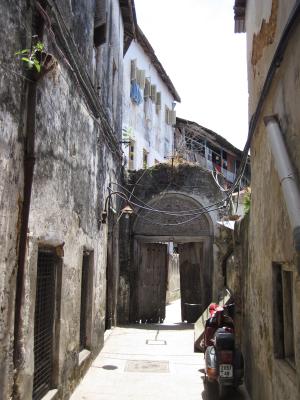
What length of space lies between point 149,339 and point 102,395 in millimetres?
4847

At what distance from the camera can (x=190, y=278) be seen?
1645cm

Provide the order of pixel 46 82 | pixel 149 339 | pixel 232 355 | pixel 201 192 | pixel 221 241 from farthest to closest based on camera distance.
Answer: pixel 201 192 < pixel 149 339 < pixel 221 241 < pixel 232 355 < pixel 46 82

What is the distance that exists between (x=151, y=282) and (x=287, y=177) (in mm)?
11949

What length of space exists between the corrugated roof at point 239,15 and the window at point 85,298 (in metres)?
4.97

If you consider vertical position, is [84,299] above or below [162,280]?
below

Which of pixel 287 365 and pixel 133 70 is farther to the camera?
pixel 133 70

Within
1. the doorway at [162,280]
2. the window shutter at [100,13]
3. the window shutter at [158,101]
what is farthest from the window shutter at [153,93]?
the window shutter at [100,13]

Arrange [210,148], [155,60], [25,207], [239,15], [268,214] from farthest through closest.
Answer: [210,148] → [155,60] → [239,15] → [268,214] → [25,207]

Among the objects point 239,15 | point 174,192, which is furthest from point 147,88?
point 239,15

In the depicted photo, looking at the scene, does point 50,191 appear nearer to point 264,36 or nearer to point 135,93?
point 264,36

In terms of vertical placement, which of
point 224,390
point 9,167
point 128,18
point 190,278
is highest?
point 128,18

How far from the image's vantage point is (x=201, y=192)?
15.0 meters

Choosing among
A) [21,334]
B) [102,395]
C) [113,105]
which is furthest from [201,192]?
[21,334]

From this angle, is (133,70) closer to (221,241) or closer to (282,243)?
(221,241)
